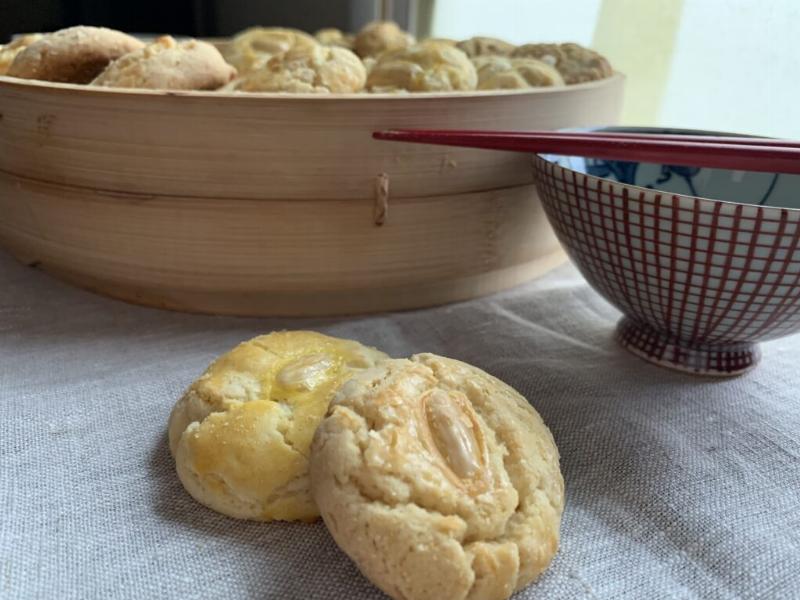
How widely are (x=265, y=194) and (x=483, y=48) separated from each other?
49cm

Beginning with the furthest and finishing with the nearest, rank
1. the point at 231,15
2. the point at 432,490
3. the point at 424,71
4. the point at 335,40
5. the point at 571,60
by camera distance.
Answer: the point at 231,15 < the point at 335,40 < the point at 571,60 < the point at 424,71 < the point at 432,490

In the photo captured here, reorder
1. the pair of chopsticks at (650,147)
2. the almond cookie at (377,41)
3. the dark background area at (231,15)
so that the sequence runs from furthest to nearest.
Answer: the dark background area at (231,15), the almond cookie at (377,41), the pair of chopsticks at (650,147)

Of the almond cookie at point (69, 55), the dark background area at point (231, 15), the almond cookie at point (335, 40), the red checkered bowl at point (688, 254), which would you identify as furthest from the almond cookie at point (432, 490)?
the dark background area at point (231, 15)

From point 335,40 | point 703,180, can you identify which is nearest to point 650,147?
point 703,180

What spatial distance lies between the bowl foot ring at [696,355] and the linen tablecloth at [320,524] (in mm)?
14

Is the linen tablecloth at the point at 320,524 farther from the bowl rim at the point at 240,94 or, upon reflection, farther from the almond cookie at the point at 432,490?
the bowl rim at the point at 240,94

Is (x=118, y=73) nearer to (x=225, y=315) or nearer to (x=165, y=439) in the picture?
(x=225, y=315)

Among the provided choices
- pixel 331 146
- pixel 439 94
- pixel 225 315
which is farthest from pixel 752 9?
pixel 225 315

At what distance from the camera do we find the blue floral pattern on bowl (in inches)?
32.7

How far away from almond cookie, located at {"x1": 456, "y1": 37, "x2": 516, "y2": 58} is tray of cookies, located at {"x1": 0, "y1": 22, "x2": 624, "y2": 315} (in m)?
0.10

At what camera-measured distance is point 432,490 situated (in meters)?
0.48

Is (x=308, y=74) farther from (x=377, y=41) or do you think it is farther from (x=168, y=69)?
(x=377, y=41)

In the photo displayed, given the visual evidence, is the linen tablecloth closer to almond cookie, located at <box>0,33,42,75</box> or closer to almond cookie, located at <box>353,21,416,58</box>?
almond cookie, located at <box>0,33,42,75</box>

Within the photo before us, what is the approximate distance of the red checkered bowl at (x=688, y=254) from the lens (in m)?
0.64
